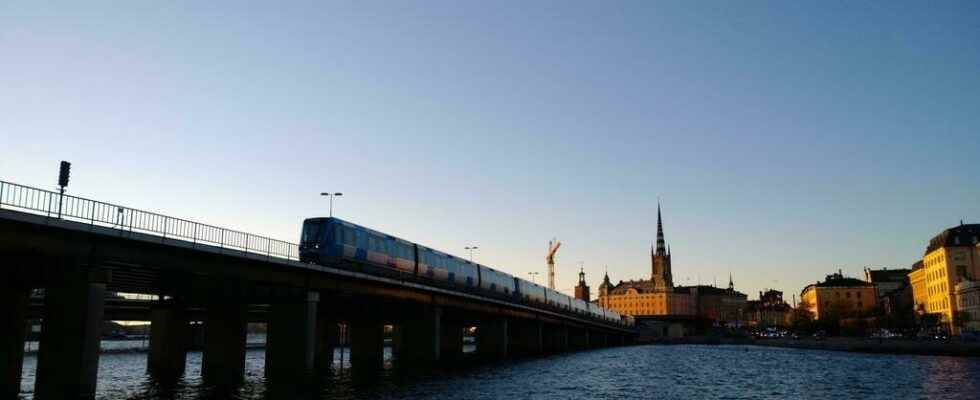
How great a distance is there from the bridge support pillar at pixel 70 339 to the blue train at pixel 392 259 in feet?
62.8

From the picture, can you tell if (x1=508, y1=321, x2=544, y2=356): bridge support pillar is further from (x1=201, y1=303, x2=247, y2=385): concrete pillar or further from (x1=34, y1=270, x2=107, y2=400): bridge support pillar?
(x1=34, y1=270, x2=107, y2=400): bridge support pillar

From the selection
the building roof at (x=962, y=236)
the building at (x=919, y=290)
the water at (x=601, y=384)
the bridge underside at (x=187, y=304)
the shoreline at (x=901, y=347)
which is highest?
the building roof at (x=962, y=236)

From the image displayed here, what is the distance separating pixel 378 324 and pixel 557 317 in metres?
41.8

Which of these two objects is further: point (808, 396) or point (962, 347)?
point (962, 347)

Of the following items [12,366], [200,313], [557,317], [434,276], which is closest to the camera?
[12,366]

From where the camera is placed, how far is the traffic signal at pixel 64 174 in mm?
31781

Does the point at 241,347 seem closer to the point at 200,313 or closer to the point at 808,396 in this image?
the point at 200,313

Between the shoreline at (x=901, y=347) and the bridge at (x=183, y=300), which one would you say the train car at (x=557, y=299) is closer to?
the bridge at (x=183, y=300)

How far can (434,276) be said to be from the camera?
69938mm

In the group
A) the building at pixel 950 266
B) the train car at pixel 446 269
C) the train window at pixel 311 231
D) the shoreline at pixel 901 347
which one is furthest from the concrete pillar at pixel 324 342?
the building at pixel 950 266

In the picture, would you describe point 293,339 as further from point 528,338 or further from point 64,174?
point 528,338

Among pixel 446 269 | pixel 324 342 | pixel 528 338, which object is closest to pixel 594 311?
pixel 528 338

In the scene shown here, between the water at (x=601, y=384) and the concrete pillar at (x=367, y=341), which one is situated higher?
the concrete pillar at (x=367, y=341)

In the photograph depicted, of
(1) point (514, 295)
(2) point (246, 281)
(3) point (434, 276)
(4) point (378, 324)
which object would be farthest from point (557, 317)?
(2) point (246, 281)
